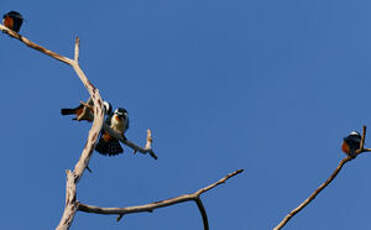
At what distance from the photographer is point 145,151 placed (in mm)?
8648

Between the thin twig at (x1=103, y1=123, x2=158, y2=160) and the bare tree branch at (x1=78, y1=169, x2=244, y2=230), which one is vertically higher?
the thin twig at (x1=103, y1=123, x2=158, y2=160)

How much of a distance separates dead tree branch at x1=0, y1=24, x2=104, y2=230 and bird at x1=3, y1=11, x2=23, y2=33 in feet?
9.75

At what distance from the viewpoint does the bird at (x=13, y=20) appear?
39.3 ft

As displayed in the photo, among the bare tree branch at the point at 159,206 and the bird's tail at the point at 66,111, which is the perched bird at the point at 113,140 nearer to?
the bird's tail at the point at 66,111

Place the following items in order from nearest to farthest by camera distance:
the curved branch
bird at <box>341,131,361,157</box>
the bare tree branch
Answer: the bare tree branch < the curved branch < bird at <box>341,131,361,157</box>

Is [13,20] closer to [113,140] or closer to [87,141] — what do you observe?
[113,140]

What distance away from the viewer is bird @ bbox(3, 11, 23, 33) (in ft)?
39.3

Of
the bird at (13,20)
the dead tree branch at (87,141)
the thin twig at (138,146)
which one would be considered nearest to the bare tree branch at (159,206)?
the dead tree branch at (87,141)

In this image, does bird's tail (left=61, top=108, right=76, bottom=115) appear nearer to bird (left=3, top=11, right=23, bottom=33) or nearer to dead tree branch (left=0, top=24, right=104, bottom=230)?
dead tree branch (left=0, top=24, right=104, bottom=230)

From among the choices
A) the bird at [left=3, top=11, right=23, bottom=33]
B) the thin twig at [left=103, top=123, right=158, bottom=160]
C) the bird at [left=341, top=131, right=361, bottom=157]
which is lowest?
the thin twig at [left=103, top=123, right=158, bottom=160]

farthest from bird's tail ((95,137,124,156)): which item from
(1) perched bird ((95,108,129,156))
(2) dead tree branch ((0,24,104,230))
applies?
(2) dead tree branch ((0,24,104,230))

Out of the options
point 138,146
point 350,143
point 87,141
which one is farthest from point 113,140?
point 350,143

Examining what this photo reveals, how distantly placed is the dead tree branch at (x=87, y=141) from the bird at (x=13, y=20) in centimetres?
297

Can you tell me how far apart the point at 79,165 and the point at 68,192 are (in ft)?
1.36
